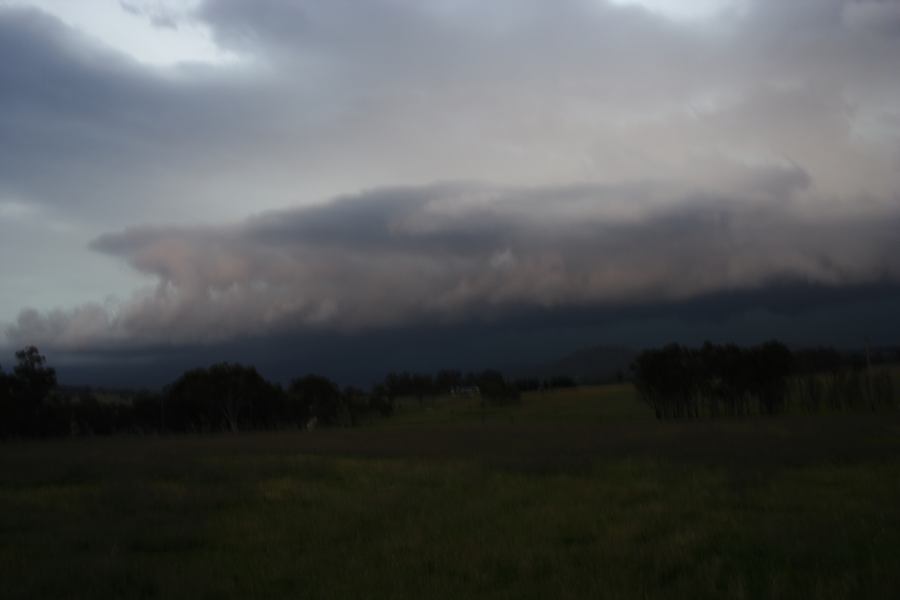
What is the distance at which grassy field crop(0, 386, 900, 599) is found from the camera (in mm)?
11531

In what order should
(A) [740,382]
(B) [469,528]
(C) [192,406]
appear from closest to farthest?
(B) [469,528] → (A) [740,382] → (C) [192,406]

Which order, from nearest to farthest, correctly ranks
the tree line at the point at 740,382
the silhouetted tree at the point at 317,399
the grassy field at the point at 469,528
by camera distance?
1. the grassy field at the point at 469,528
2. the tree line at the point at 740,382
3. the silhouetted tree at the point at 317,399

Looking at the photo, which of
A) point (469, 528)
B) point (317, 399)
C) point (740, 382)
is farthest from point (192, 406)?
point (469, 528)

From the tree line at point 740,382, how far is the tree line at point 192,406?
119ft

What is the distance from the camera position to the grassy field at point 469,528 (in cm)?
1153

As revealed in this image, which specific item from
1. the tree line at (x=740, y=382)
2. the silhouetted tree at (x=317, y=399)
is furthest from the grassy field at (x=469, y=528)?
the silhouetted tree at (x=317, y=399)

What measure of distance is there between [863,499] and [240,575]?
12.5 meters

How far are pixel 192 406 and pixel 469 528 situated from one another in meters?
80.3

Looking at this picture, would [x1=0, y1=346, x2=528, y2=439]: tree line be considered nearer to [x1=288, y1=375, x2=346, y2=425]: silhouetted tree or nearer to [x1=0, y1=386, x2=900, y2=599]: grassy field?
[x1=288, y1=375, x2=346, y2=425]: silhouetted tree

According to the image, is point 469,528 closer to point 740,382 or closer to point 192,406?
point 740,382

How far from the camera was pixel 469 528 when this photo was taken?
16.1 meters

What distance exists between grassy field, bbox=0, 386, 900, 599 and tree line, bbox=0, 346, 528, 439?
54.0 metres

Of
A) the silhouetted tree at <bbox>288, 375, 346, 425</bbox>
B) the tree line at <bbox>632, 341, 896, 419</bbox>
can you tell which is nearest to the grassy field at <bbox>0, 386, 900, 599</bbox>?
the tree line at <bbox>632, 341, 896, 419</bbox>

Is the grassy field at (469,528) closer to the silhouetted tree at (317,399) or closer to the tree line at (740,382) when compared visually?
the tree line at (740,382)
